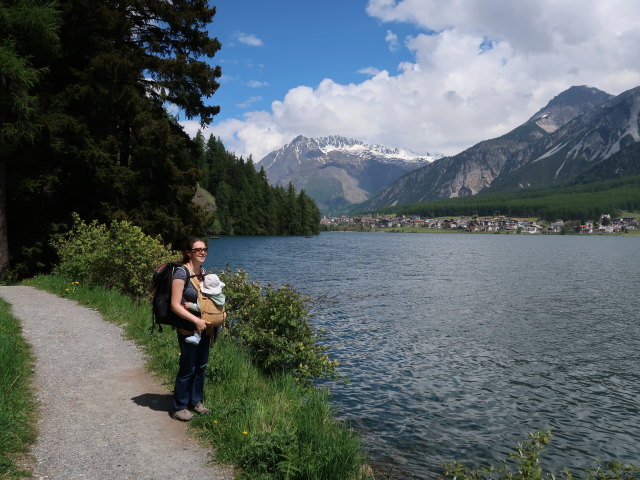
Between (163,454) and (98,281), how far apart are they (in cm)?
1510

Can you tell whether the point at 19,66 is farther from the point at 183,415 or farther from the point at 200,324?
the point at 183,415

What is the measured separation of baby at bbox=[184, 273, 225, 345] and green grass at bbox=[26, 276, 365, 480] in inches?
54.4

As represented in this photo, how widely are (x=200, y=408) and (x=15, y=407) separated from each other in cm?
292

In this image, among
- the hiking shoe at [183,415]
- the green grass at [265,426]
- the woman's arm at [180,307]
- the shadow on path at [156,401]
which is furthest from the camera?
the shadow on path at [156,401]

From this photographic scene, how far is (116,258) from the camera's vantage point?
1822 centimetres

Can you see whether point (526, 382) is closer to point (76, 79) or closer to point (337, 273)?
point (76, 79)

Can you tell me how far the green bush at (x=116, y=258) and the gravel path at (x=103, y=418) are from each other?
561cm

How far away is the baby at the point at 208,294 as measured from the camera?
734 cm

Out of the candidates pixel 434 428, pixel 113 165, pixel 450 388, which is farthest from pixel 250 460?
pixel 113 165

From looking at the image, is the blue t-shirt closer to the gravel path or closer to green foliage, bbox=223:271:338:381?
the gravel path

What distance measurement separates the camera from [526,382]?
16.2 meters

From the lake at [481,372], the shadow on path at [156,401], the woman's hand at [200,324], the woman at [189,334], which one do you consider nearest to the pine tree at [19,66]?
the lake at [481,372]

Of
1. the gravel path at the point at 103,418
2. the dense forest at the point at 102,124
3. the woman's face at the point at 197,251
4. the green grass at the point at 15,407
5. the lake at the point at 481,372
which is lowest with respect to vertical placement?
the lake at the point at 481,372

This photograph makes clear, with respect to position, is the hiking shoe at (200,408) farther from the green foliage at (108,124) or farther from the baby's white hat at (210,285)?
the green foliage at (108,124)
